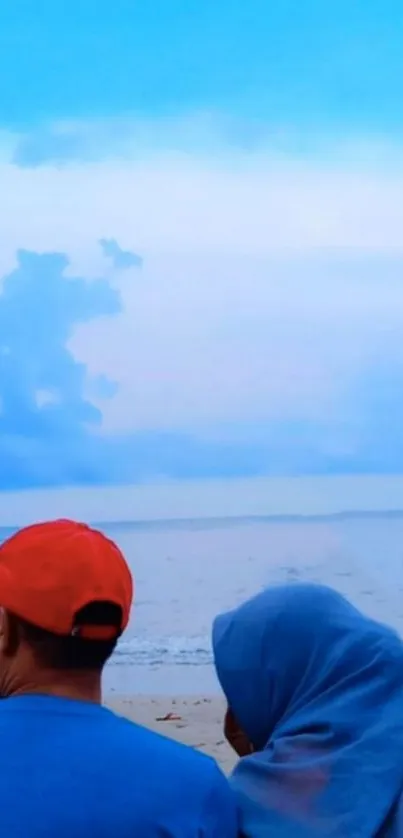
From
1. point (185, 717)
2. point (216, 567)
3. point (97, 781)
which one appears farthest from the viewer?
point (216, 567)

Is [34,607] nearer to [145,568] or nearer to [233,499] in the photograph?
[233,499]

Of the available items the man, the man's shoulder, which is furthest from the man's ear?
the man's shoulder

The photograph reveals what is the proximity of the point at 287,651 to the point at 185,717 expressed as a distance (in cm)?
365

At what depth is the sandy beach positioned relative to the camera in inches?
156

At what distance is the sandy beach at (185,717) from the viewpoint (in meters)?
3.96

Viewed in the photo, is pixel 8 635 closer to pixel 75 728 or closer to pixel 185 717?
pixel 75 728

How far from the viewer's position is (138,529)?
5387 mm

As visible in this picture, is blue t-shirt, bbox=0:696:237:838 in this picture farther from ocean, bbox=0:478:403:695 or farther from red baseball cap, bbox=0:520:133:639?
ocean, bbox=0:478:403:695

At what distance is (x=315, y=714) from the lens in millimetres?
1055

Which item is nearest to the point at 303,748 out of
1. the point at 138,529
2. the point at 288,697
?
the point at 288,697

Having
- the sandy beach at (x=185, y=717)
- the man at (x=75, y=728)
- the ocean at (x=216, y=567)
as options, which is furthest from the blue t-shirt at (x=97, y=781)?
the ocean at (x=216, y=567)

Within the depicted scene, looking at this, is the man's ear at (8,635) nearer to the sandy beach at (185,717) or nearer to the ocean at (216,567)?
the sandy beach at (185,717)

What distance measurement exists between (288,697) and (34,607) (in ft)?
0.80

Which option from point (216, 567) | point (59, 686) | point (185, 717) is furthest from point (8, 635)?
point (216, 567)
